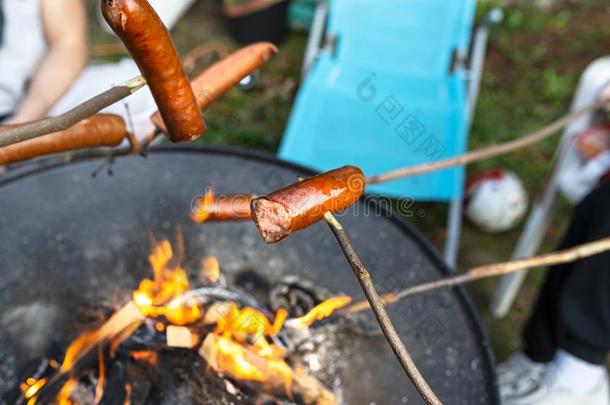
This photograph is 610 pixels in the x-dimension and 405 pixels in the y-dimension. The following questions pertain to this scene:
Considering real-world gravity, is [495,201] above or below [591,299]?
below

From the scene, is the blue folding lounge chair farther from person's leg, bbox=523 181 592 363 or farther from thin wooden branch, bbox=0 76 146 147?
thin wooden branch, bbox=0 76 146 147

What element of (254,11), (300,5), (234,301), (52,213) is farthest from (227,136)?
(234,301)

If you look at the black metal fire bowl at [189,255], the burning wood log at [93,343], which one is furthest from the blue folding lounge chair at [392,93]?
the burning wood log at [93,343]

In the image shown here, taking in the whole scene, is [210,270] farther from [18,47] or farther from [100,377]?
[18,47]

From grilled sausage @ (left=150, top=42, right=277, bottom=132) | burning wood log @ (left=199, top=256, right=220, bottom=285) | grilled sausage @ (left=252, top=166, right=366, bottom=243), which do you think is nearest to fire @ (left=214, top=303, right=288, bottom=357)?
burning wood log @ (left=199, top=256, right=220, bottom=285)

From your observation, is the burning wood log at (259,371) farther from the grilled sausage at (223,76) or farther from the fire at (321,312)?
the grilled sausage at (223,76)

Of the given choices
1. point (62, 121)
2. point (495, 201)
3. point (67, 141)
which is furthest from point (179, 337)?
point (495, 201)
